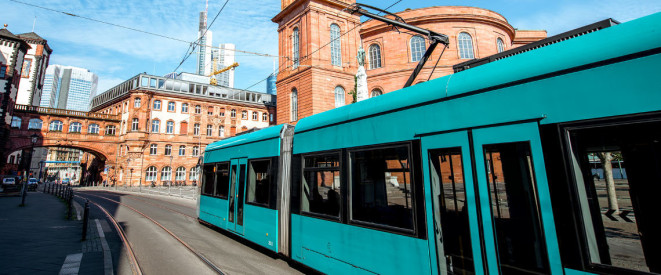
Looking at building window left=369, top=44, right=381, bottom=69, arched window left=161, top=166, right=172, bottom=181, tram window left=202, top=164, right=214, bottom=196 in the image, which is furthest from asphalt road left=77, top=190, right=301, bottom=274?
arched window left=161, top=166, right=172, bottom=181

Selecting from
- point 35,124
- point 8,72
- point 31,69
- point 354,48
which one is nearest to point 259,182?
point 354,48

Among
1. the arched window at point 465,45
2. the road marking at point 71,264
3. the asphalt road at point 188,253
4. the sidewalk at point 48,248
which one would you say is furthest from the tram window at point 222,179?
the arched window at point 465,45

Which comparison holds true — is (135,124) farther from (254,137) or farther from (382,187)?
(382,187)

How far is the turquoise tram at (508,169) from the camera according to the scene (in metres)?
2.14

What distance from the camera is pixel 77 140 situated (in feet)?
127

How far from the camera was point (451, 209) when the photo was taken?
3156 mm

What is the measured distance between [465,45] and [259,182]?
→ 26.6 m

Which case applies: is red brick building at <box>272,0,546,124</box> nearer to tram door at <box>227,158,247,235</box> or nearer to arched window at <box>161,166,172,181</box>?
tram door at <box>227,158,247,235</box>

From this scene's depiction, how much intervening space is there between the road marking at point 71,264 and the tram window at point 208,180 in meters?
3.46

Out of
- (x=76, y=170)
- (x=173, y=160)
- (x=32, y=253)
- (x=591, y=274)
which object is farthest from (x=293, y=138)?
(x=76, y=170)

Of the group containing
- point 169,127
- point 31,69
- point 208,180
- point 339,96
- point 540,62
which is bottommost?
point 208,180

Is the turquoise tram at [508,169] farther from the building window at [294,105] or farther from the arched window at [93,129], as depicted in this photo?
the arched window at [93,129]

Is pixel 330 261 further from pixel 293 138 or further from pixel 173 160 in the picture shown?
pixel 173 160

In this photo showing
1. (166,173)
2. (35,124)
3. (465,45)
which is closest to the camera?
(465,45)
